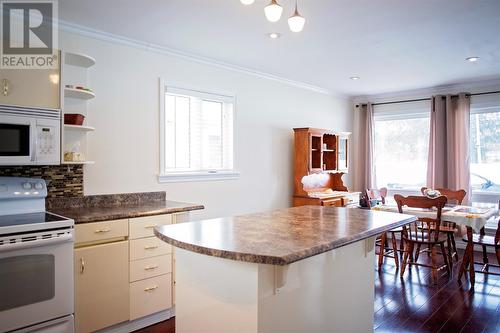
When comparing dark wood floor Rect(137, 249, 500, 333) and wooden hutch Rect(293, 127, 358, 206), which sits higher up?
wooden hutch Rect(293, 127, 358, 206)

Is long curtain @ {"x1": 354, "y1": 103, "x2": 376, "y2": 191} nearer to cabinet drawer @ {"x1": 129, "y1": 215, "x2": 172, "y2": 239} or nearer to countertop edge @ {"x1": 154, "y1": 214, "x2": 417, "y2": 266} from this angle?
cabinet drawer @ {"x1": 129, "y1": 215, "x2": 172, "y2": 239}

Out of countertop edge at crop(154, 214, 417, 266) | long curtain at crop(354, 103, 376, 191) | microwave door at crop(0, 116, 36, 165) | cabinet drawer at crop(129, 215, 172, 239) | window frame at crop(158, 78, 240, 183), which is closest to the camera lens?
countertop edge at crop(154, 214, 417, 266)

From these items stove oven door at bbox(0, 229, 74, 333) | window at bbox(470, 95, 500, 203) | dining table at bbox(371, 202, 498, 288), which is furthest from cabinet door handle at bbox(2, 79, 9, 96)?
window at bbox(470, 95, 500, 203)

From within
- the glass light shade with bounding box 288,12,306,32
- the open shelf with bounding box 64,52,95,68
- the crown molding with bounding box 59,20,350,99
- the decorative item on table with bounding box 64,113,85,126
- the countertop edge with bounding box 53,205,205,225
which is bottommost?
the countertop edge with bounding box 53,205,205,225

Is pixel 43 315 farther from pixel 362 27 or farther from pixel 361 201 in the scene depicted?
pixel 361 201

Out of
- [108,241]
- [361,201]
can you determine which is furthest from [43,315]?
[361,201]

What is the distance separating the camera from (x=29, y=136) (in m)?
2.46

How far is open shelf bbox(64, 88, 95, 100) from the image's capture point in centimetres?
276

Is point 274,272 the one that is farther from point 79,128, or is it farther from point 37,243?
point 79,128

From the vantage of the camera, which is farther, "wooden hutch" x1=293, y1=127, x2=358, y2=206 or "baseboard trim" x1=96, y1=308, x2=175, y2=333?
"wooden hutch" x1=293, y1=127, x2=358, y2=206

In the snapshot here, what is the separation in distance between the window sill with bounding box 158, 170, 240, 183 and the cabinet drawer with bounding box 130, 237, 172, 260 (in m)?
0.84

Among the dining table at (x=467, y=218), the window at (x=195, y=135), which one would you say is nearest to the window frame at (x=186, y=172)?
the window at (x=195, y=135)

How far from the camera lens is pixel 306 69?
4.40m

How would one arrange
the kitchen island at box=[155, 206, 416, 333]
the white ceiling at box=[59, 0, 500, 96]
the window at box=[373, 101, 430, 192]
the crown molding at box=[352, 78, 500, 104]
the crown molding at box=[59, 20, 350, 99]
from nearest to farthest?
1. the kitchen island at box=[155, 206, 416, 333]
2. the white ceiling at box=[59, 0, 500, 96]
3. the crown molding at box=[59, 20, 350, 99]
4. the crown molding at box=[352, 78, 500, 104]
5. the window at box=[373, 101, 430, 192]
